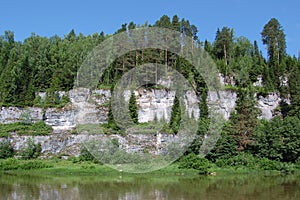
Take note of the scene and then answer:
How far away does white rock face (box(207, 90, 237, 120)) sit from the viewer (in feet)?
149

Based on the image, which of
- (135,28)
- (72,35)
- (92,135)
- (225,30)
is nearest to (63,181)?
(92,135)

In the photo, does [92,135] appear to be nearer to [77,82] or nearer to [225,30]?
[77,82]

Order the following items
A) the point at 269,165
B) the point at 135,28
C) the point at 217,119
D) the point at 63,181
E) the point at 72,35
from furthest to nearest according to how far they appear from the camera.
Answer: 1. the point at 72,35
2. the point at 135,28
3. the point at 217,119
4. the point at 269,165
5. the point at 63,181

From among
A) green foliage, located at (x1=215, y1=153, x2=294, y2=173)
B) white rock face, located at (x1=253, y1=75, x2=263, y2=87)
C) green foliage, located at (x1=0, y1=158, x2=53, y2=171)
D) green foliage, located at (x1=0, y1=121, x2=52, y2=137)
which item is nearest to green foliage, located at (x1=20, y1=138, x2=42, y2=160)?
green foliage, located at (x1=0, y1=121, x2=52, y2=137)

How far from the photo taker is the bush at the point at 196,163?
3338 centimetres

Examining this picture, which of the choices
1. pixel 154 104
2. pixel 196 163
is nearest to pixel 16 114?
pixel 154 104

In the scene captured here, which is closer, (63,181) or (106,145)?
(63,181)

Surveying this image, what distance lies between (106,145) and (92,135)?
3723 millimetres

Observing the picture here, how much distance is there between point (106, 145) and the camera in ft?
122

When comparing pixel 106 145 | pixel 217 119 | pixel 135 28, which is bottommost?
pixel 106 145

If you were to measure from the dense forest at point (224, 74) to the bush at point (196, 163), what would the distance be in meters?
1.67

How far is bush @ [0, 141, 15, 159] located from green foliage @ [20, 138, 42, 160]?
1.18 metres

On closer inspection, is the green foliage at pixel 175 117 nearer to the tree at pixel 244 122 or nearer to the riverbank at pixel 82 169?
the tree at pixel 244 122

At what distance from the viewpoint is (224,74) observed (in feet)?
164
